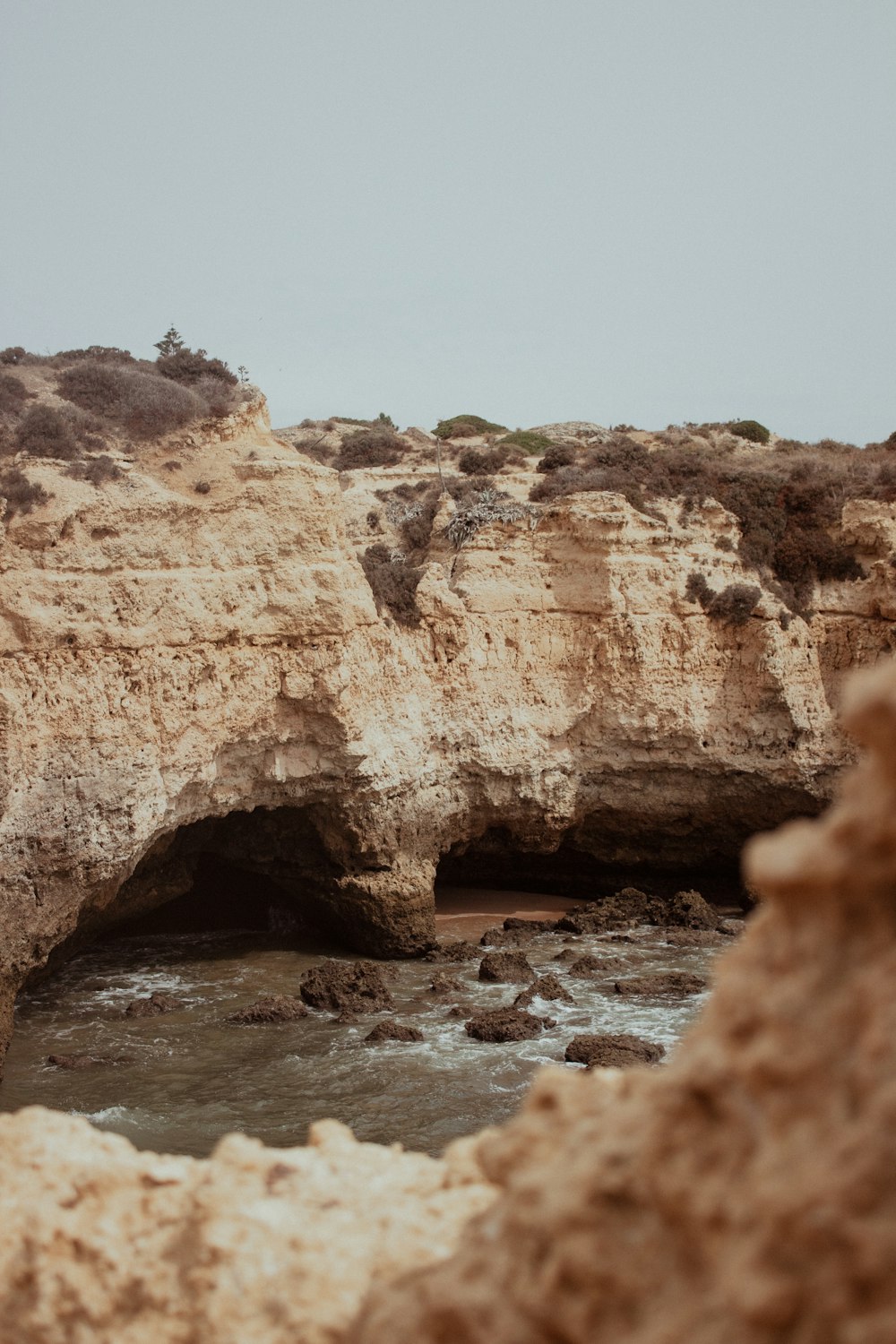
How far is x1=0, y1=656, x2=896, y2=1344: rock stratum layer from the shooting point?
9.24 feet

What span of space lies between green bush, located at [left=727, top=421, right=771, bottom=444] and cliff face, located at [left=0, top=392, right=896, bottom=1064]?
61.1ft

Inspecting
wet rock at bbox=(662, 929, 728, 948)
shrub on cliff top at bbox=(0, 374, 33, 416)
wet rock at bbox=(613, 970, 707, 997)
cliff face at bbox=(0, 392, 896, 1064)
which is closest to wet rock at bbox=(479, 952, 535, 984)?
wet rock at bbox=(613, 970, 707, 997)

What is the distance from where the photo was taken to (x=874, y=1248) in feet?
8.88

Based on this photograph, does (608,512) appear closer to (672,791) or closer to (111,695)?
(672,791)

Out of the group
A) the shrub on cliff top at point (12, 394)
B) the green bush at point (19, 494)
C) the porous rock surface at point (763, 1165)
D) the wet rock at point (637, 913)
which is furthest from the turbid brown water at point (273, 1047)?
the porous rock surface at point (763, 1165)

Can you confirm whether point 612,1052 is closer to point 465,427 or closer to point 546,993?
point 546,993

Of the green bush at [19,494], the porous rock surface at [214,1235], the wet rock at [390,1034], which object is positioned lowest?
the wet rock at [390,1034]

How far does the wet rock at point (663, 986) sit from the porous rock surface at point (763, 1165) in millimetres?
16623

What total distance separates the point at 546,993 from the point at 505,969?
1.38 meters

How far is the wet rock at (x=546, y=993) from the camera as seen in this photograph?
1895 cm

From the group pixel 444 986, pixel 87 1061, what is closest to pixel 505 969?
pixel 444 986

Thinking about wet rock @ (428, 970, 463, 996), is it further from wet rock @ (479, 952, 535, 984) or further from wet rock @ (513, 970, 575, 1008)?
wet rock @ (513, 970, 575, 1008)

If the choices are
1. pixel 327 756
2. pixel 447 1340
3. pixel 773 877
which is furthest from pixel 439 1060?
pixel 773 877

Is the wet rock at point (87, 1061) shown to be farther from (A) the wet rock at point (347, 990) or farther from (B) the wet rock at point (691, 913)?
(B) the wet rock at point (691, 913)
